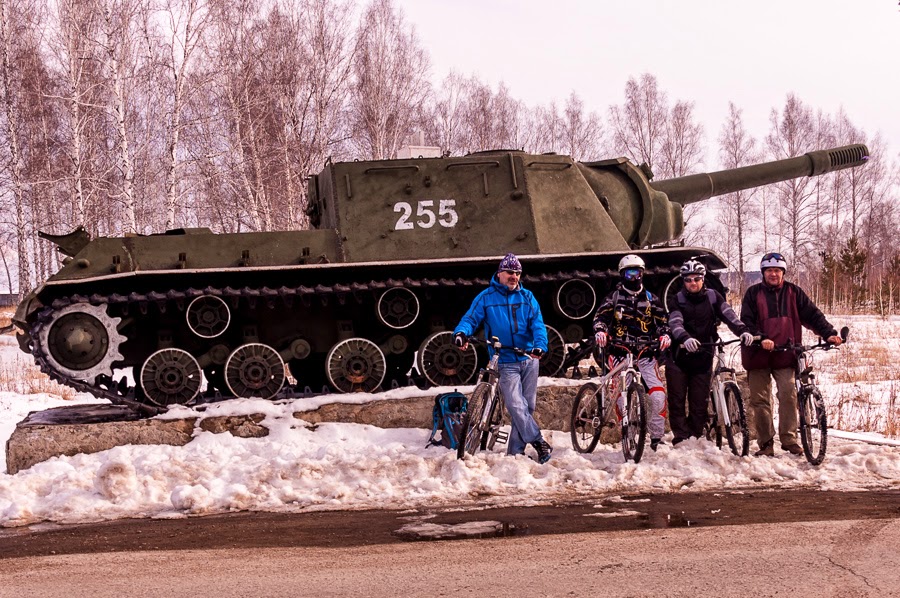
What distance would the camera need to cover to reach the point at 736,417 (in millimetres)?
9438

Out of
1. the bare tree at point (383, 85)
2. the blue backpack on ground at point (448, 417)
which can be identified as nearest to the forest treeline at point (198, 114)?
the bare tree at point (383, 85)

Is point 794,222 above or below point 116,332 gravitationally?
above

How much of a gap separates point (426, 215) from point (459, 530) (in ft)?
18.0

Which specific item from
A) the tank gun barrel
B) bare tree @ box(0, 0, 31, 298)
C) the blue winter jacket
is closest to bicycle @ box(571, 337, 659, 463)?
the blue winter jacket

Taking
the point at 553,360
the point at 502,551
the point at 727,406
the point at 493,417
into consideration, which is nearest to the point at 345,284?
the point at 553,360

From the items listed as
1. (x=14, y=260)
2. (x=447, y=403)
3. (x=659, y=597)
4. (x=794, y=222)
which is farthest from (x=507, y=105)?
(x=659, y=597)

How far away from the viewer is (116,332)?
420 inches

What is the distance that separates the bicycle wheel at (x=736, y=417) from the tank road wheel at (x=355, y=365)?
13.1 ft

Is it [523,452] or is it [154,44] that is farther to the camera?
[154,44]

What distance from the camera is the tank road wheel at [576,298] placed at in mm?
11797

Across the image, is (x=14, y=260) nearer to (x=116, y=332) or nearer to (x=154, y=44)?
(x=154, y=44)

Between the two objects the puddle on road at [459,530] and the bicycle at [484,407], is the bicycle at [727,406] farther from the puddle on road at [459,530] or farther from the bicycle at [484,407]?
the puddle on road at [459,530]

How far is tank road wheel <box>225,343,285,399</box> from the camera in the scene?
1116cm

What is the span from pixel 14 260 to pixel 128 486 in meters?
54.9
